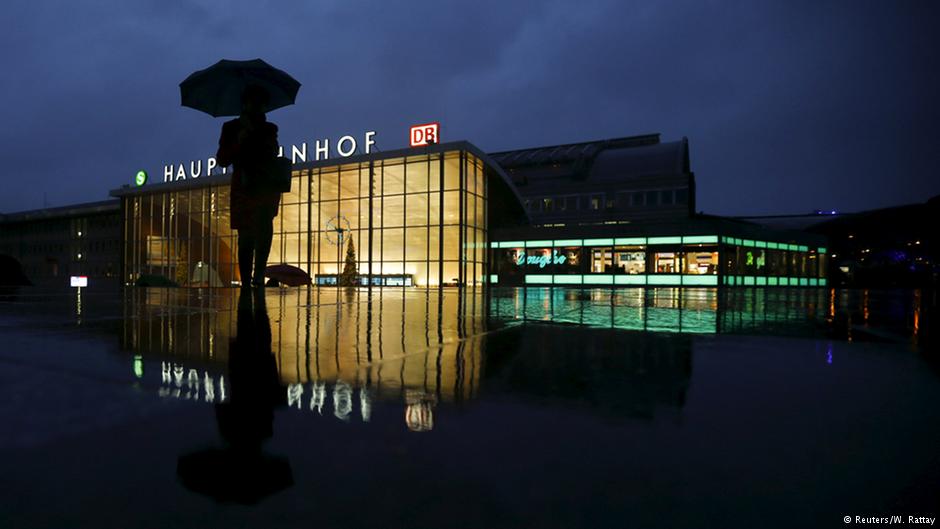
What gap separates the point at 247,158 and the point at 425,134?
88.5ft

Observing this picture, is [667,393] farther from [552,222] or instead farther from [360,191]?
[552,222]

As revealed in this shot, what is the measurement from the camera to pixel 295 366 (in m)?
2.54

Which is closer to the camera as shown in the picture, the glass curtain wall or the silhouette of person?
the silhouette of person

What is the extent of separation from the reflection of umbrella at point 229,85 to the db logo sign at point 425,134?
1018 inches

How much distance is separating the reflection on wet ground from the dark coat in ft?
12.0

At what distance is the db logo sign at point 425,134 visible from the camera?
31.8 metres

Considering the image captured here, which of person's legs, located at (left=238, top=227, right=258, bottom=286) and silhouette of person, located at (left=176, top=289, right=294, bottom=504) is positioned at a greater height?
person's legs, located at (left=238, top=227, right=258, bottom=286)

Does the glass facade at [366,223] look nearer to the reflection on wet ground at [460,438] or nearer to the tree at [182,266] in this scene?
the tree at [182,266]

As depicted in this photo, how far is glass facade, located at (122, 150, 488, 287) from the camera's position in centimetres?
3359

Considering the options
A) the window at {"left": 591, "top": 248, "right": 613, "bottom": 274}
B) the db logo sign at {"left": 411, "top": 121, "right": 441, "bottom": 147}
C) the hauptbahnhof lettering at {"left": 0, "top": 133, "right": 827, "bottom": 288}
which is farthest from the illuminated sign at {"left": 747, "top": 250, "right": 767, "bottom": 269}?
the db logo sign at {"left": 411, "top": 121, "right": 441, "bottom": 147}

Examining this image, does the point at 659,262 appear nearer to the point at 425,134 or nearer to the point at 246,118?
the point at 425,134

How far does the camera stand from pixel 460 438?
1479 millimetres

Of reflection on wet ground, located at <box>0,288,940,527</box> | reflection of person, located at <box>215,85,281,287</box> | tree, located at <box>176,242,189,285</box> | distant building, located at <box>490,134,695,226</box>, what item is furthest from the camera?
distant building, located at <box>490,134,695,226</box>

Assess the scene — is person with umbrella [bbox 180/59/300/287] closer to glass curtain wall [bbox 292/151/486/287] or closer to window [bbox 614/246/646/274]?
glass curtain wall [bbox 292/151/486/287]
